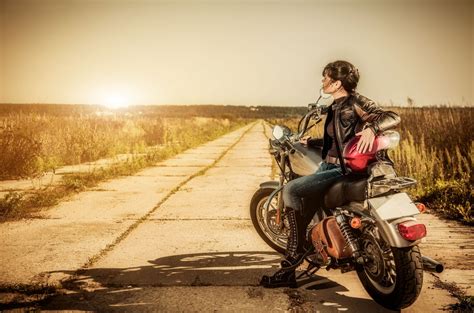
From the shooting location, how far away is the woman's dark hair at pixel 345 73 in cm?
366

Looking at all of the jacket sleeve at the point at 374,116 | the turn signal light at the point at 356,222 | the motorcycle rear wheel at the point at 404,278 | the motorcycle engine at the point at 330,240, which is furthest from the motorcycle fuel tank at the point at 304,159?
the motorcycle rear wheel at the point at 404,278

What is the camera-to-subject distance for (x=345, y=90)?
373 centimetres

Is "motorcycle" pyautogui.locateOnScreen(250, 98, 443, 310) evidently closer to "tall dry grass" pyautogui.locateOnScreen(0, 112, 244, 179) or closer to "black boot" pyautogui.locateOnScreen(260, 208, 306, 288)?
"black boot" pyautogui.locateOnScreen(260, 208, 306, 288)

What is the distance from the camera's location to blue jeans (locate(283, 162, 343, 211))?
369 cm

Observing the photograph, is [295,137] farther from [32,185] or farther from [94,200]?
[32,185]

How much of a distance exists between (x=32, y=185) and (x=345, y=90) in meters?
7.14

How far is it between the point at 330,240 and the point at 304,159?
889 mm

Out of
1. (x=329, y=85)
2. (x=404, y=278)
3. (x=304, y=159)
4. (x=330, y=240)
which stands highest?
(x=329, y=85)

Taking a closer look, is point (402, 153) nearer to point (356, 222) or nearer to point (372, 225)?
point (372, 225)

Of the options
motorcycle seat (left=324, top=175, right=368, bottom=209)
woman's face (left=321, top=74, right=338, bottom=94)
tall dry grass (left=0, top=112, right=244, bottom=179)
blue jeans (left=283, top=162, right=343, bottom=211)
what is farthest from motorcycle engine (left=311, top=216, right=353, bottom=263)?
tall dry grass (left=0, top=112, right=244, bottom=179)

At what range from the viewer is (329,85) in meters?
3.73

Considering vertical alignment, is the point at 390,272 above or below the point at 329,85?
below

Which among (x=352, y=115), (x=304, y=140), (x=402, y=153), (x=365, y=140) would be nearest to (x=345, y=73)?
(x=352, y=115)

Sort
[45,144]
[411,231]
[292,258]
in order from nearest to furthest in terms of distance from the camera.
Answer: [411,231]
[292,258]
[45,144]
